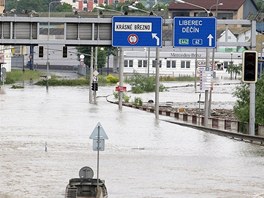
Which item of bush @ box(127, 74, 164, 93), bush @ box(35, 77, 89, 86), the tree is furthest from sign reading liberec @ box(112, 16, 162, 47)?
bush @ box(35, 77, 89, 86)

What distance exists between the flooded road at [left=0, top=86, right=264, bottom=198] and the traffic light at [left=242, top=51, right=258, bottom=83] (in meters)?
3.18

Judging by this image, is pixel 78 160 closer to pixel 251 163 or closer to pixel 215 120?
pixel 251 163

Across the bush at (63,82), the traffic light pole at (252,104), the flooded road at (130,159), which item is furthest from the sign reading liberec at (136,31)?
the bush at (63,82)

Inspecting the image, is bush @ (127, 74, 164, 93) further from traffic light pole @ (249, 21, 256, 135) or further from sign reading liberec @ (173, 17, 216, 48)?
traffic light pole @ (249, 21, 256, 135)

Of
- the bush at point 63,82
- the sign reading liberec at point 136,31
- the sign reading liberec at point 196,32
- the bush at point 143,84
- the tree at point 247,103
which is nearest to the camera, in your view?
the sign reading liberec at point 136,31

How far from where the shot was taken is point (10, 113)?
7369 centimetres

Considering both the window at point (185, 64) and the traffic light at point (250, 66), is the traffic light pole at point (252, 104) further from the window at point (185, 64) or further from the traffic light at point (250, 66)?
the window at point (185, 64)

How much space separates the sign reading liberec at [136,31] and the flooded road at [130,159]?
487 centimetres

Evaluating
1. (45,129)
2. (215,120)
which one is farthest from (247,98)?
(45,129)

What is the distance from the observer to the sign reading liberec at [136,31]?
5788cm

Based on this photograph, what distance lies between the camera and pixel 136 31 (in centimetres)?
5900

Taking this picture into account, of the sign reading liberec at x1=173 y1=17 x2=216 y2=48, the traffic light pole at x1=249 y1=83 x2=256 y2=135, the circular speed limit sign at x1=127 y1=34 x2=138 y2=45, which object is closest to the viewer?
the traffic light pole at x1=249 y1=83 x2=256 y2=135

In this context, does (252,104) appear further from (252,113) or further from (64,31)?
(64,31)

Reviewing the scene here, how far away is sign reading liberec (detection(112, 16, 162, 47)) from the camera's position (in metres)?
57.9
